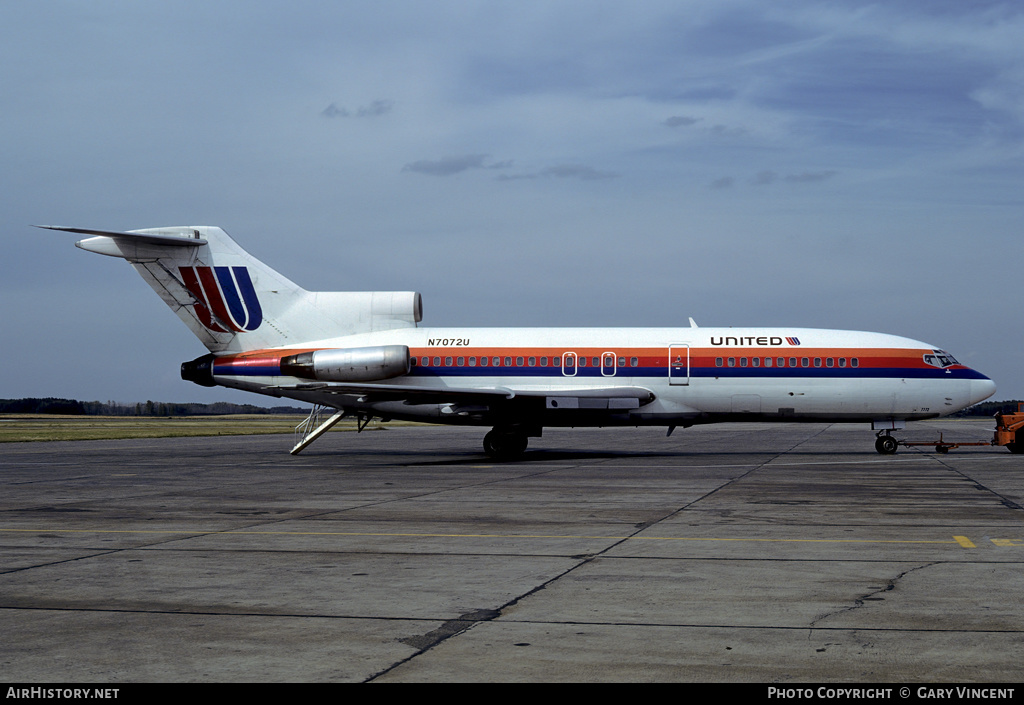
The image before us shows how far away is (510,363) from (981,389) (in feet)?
46.4

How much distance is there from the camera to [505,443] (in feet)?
93.3

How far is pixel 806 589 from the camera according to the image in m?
8.52

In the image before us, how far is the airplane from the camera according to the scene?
90.9 ft

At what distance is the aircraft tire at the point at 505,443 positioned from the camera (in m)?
28.4

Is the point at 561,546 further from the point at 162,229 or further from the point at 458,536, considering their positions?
the point at 162,229

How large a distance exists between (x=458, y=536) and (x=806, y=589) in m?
4.87

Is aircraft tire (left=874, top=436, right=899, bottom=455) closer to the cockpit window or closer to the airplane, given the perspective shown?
the airplane

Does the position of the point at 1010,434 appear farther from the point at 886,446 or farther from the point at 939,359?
the point at 886,446

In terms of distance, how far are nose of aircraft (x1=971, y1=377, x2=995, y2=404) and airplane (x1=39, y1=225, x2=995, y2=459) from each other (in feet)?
0.23

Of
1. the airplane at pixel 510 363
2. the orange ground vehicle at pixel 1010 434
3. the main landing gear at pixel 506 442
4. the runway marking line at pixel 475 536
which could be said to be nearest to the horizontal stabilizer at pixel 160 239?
the airplane at pixel 510 363

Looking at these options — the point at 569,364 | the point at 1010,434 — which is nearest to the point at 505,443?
the point at 569,364

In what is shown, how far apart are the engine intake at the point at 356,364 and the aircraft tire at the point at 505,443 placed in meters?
3.36

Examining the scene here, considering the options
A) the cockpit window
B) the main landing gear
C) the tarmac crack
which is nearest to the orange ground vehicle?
the cockpit window
